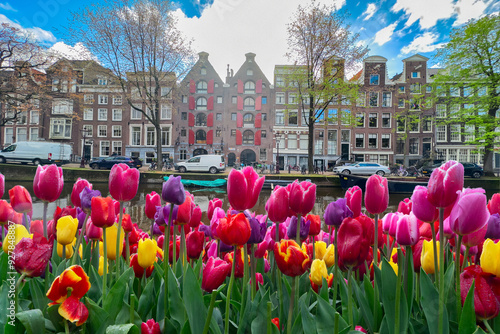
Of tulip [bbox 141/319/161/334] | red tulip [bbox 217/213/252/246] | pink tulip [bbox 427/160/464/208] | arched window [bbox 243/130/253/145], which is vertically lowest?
tulip [bbox 141/319/161/334]

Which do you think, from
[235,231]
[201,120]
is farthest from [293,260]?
[201,120]

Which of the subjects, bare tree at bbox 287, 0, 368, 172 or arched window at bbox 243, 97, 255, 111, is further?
arched window at bbox 243, 97, 255, 111

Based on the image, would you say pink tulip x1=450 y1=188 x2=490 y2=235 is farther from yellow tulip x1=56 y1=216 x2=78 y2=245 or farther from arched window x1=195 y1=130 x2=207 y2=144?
arched window x1=195 y1=130 x2=207 y2=144

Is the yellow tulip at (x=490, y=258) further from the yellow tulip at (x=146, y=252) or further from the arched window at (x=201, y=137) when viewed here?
the arched window at (x=201, y=137)

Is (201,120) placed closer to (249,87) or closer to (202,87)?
(202,87)

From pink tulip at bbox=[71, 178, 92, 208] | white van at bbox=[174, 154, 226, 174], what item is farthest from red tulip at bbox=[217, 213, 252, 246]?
white van at bbox=[174, 154, 226, 174]

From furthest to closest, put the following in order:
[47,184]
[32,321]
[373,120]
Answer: [373,120] < [47,184] < [32,321]

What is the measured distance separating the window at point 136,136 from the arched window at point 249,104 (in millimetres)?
4440

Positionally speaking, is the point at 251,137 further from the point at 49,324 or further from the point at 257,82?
the point at 49,324

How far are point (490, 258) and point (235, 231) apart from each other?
20 centimetres

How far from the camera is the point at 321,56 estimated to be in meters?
5.18

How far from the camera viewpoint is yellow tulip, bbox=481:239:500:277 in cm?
21

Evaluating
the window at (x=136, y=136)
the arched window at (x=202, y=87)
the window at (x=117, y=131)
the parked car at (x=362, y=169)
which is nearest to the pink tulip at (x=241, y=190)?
the parked car at (x=362, y=169)

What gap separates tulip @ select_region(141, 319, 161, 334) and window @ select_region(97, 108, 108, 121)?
10.3 m
